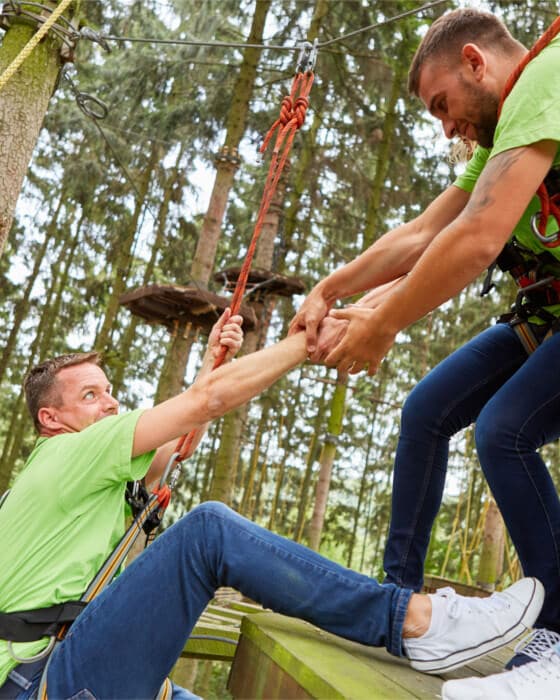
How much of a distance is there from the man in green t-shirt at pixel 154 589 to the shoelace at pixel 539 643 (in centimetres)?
5

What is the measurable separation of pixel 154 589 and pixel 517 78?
1485 millimetres

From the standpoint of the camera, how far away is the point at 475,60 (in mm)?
1832

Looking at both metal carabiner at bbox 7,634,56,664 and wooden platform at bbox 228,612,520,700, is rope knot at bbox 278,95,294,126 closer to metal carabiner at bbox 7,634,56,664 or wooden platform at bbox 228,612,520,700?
wooden platform at bbox 228,612,520,700

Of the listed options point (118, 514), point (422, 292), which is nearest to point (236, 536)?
point (118, 514)

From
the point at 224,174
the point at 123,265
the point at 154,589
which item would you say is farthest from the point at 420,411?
the point at 123,265

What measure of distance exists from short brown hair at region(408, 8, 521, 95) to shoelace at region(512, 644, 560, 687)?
4.74 feet

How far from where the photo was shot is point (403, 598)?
5.78ft

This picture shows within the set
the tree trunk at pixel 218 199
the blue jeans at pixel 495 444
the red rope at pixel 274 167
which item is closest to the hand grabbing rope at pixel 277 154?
the red rope at pixel 274 167

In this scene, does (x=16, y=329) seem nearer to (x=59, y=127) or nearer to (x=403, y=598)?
(x=59, y=127)

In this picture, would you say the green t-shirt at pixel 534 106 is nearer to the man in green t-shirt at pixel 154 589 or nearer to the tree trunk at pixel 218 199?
the man in green t-shirt at pixel 154 589

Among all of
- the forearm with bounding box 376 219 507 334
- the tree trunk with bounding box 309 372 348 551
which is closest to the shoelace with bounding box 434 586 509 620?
the forearm with bounding box 376 219 507 334

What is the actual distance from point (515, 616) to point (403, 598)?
262 mm

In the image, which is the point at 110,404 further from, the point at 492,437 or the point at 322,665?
the point at 492,437

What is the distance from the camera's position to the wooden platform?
162 centimetres
